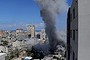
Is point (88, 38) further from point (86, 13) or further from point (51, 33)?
point (51, 33)

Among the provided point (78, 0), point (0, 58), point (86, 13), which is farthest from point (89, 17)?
point (0, 58)

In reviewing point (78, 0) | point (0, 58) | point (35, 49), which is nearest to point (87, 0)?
point (78, 0)

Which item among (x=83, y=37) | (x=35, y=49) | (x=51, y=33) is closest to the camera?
(x=83, y=37)

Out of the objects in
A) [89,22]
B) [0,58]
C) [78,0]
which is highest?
[78,0]

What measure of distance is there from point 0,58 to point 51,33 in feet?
80.2

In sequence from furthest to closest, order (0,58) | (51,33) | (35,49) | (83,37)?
(35,49) < (51,33) < (0,58) < (83,37)

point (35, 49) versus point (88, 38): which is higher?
point (88, 38)

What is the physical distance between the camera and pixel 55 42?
122 feet

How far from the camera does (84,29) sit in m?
6.78

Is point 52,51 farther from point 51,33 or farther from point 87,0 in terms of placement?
point 87,0

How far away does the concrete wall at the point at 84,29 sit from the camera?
6.73 metres

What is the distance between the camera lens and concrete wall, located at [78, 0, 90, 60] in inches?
265

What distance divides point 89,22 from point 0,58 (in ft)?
20.8

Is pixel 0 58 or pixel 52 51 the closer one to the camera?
pixel 0 58
